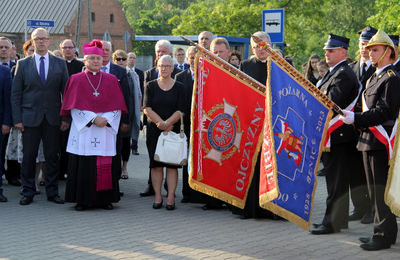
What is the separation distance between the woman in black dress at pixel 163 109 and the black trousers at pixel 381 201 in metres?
2.85

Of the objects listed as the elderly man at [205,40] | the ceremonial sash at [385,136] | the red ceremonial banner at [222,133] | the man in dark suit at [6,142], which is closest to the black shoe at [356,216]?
the red ceremonial banner at [222,133]

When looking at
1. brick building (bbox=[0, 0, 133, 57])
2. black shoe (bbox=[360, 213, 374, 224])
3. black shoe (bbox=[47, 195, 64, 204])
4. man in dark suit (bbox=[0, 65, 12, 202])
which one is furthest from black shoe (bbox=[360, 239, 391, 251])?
brick building (bbox=[0, 0, 133, 57])

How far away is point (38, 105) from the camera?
28.5 ft

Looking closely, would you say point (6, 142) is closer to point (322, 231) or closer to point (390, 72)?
point (322, 231)

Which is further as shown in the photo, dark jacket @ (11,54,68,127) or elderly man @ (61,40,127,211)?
dark jacket @ (11,54,68,127)

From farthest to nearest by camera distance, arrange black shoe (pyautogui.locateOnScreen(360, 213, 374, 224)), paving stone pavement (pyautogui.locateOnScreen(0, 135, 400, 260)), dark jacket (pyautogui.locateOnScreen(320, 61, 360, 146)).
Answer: black shoe (pyautogui.locateOnScreen(360, 213, 374, 224)), dark jacket (pyautogui.locateOnScreen(320, 61, 360, 146)), paving stone pavement (pyautogui.locateOnScreen(0, 135, 400, 260))

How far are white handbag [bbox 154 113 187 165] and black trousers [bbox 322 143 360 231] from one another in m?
1.95

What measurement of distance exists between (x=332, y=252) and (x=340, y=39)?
2280 mm

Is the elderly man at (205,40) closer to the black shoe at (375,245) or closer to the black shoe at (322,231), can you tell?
the black shoe at (322,231)

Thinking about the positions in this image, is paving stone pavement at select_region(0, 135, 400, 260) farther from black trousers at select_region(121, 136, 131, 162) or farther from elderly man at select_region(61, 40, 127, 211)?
black trousers at select_region(121, 136, 131, 162)

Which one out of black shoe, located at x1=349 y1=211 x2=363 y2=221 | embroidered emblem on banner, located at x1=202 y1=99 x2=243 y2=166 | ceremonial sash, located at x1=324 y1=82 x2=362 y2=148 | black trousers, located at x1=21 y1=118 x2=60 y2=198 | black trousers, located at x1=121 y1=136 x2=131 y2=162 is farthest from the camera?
black trousers, located at x1=121 y1=136 x2=131 y2=162

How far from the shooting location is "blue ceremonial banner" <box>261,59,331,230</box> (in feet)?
18.8

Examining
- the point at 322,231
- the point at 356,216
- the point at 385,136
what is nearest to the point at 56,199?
the point at 322,231

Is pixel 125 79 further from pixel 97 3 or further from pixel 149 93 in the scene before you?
pixel 97 3
